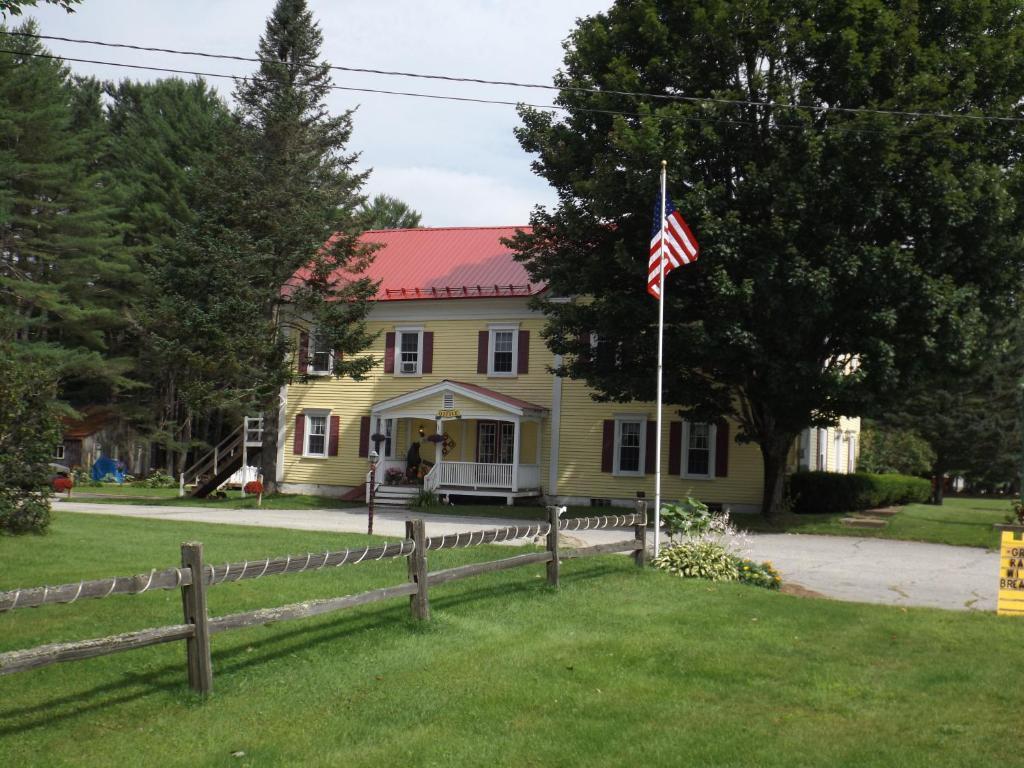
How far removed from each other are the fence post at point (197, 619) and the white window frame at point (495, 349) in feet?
81.6

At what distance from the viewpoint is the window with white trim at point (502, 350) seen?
3173cm

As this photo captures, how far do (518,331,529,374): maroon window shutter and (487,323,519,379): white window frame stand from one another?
0.10 metres

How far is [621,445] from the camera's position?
99.6 ft

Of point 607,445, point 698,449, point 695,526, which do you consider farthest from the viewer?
point 607,445

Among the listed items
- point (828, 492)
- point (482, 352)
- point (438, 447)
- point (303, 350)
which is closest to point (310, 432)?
point (303, 350)

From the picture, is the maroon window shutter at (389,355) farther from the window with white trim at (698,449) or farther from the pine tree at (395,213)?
the pine tree at (395,213)

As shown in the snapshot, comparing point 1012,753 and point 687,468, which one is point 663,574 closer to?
point 1012,753

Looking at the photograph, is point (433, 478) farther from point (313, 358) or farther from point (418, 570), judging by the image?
point (418, 570)

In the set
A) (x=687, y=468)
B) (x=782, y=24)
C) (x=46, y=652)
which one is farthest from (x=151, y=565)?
(x=687, y=468)

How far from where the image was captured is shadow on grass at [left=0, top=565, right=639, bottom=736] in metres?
6.58

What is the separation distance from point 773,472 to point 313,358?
15574 mm

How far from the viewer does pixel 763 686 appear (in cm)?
759

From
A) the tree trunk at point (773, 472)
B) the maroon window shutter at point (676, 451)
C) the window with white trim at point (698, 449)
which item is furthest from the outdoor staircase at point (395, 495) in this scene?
the tree trunk at point (773, 472)

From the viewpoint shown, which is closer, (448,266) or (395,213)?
(448,266)
